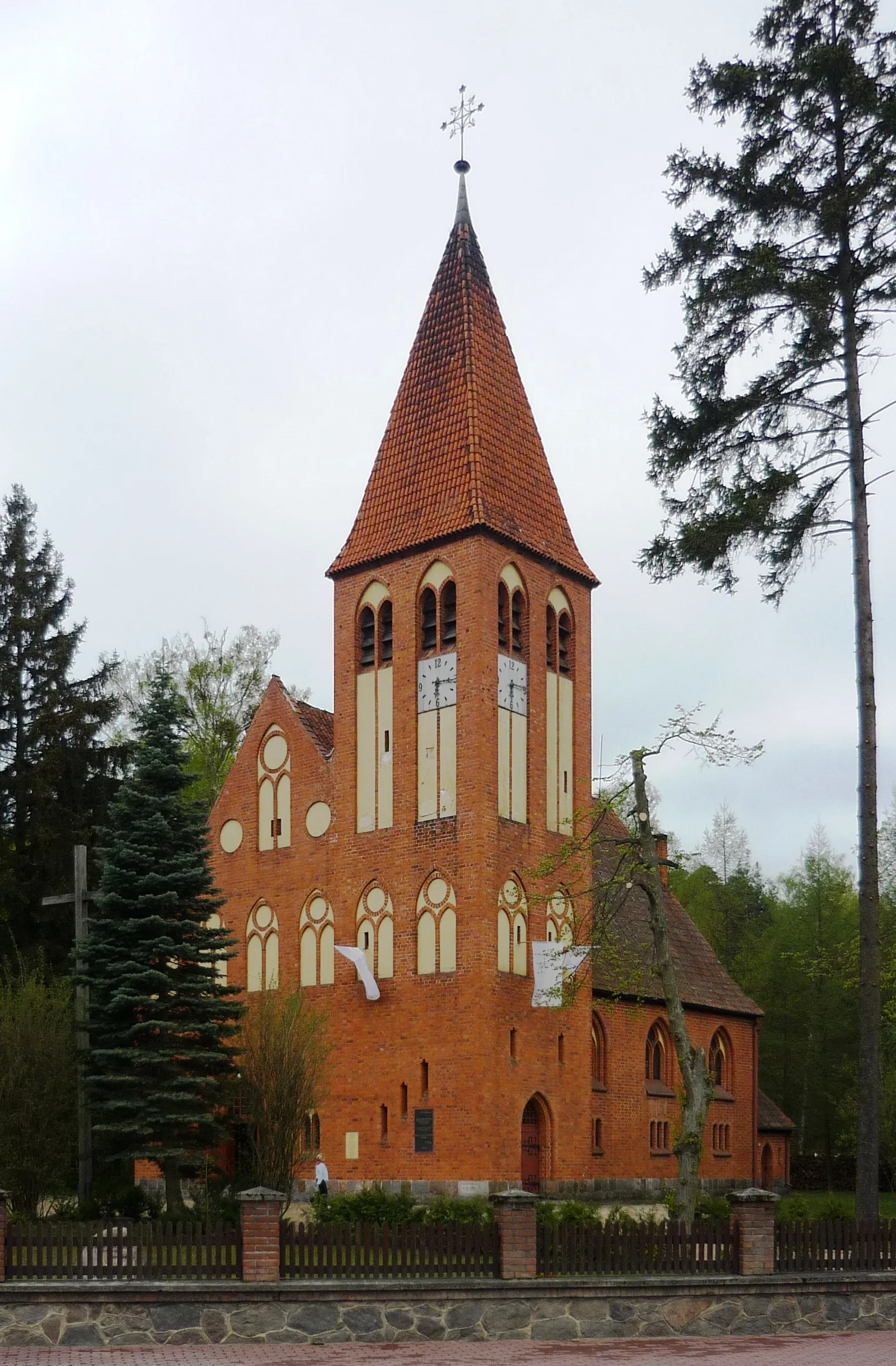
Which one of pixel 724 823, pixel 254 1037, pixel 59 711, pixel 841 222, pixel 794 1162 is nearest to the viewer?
pixel 841 222

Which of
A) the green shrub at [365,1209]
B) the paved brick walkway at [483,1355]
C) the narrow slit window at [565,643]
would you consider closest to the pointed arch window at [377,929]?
the narrow slit window at [565,643]

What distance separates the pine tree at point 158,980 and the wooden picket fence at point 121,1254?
9437mm

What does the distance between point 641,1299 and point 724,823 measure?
5516 centimetres

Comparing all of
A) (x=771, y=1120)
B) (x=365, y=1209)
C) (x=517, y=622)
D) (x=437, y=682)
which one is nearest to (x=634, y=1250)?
(x=365, y=1209)

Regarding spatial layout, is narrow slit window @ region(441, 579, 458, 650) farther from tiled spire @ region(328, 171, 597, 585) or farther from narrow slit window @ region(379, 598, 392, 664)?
narrow slit window @ region(379, 598, 392, 664)

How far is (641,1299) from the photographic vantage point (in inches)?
653

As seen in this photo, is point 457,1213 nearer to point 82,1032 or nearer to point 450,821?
point 82,1032

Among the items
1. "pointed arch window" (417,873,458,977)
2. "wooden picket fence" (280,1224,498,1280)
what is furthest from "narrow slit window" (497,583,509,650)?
"wooden picket fence" (280,1224,498,1280)

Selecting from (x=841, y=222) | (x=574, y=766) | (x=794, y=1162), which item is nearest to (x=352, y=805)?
(x=574, y=766)

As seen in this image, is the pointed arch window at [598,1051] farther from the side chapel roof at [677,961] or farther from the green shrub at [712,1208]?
the green shrub at [712,1208]

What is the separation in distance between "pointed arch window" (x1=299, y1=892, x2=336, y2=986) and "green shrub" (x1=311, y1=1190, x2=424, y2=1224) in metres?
8.02

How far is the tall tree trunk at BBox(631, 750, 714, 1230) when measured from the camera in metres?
21.0

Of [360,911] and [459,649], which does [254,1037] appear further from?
[459,649]

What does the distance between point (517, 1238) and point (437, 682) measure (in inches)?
618
